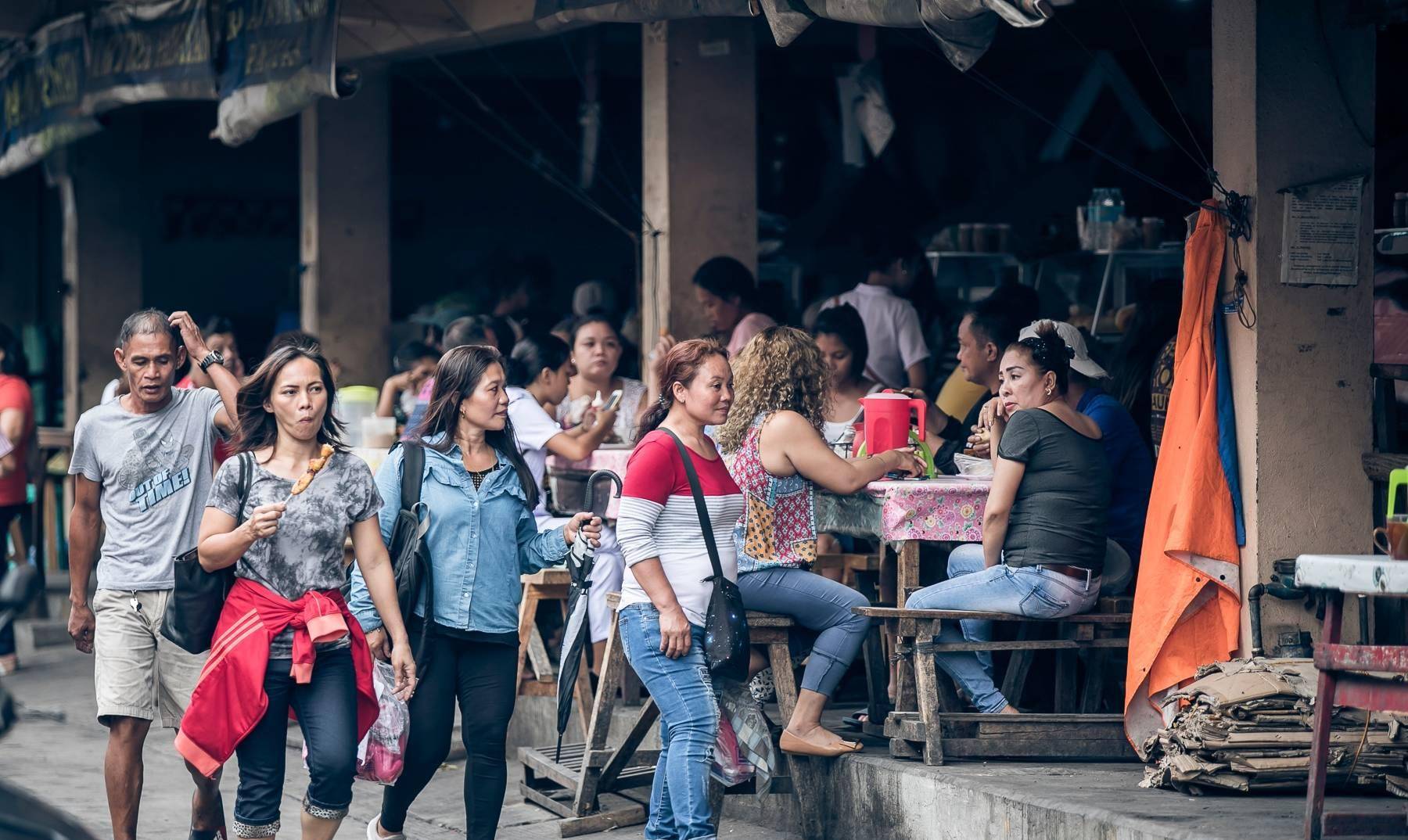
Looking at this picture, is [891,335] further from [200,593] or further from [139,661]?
[200,593]

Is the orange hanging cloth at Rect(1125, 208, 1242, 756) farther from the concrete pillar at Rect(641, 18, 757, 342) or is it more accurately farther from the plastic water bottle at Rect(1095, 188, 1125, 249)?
the plastic water bottle at Rect(1095, 188, 1125, 249)

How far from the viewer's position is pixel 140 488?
6.23 metres

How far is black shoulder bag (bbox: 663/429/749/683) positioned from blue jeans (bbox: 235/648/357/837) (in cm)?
114

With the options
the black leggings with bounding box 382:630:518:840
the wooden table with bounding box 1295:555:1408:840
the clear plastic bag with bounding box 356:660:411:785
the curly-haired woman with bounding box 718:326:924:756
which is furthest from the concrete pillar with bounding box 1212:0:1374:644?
the clear plastic bag with bounding box 356:660:411:785

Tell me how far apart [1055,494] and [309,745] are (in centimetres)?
261

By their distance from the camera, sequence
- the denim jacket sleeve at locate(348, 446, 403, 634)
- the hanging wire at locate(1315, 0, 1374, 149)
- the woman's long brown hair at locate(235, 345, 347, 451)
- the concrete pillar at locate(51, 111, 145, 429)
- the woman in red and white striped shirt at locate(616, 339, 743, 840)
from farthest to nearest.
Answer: the concrete pillar at locate(51, 111, 145, 429) < the hanging wire at locate(1315, 0, 1374, 149) < the denim jacket sleeve at locate(348, 446, 403, 634) < the woman in red and white striped shirt at locate(616, 339, 743, 840) < the woman's long brown hair at locate(235, 345, 347, 451)

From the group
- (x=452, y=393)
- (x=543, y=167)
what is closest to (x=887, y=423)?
(x=452, y=393)

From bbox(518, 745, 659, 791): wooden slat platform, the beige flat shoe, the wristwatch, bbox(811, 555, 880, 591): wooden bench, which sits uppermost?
the wristwatch

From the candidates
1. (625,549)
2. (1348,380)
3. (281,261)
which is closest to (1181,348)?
(1348,380)

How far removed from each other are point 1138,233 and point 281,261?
891cm

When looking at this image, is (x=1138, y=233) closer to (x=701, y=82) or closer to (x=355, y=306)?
(x=701, y=82)

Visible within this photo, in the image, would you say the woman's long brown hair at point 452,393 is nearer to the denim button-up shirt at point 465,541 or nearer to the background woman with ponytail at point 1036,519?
the denim button-up shirt at point 465,541

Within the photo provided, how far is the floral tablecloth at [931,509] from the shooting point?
6.43m

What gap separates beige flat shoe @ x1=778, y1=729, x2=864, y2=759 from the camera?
20.9 ft
